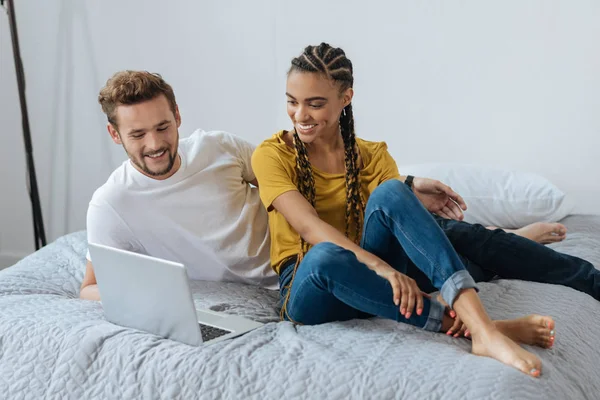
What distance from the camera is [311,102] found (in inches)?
67.5

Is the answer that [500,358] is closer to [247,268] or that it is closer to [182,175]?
[247,268]

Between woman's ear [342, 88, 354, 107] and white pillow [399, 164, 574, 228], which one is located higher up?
woman's ear [342, 88, 354, 107]

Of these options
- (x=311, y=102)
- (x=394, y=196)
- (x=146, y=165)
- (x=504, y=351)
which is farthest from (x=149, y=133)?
(x=504, y=351)

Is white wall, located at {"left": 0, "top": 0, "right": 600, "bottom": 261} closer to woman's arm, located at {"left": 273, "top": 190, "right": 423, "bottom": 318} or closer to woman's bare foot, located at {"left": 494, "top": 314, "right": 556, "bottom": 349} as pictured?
woman's arm, located at {"left": 273, "top": 190, "right": 423, "bottom": 318}

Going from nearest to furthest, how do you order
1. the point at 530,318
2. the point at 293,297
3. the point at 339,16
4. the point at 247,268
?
the point at 530,318 < the point at 293,297 < the point at 247,268 < the point at 339,16

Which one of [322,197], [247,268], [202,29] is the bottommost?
[247,268]

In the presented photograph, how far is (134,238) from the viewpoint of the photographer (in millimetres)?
1801

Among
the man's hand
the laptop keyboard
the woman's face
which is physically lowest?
the laptop keyboard

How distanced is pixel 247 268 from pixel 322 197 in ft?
0.90

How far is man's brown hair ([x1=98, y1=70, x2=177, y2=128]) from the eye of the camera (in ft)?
5.67

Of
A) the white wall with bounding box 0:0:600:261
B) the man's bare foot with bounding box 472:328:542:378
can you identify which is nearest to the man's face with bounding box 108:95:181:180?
the man's bare foot with bounding box 472:328:542:378

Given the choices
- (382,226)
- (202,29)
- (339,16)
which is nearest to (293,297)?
(382,226)

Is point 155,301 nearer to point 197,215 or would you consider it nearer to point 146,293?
point 146,293

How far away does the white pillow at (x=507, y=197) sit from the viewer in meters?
2.32
